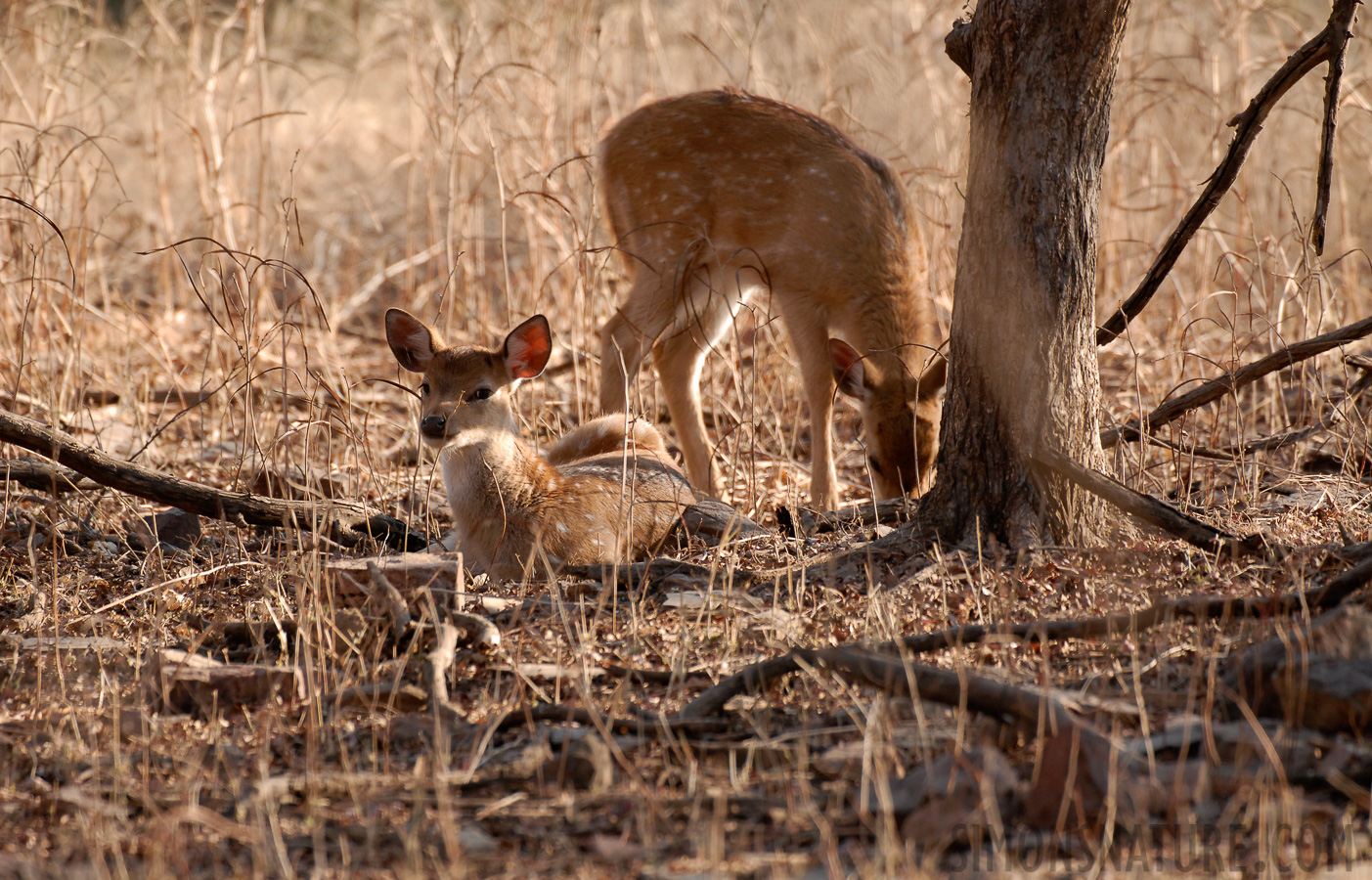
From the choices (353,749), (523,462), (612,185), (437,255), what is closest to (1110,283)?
(612,185)

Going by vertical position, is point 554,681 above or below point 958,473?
below

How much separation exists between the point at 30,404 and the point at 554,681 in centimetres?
385

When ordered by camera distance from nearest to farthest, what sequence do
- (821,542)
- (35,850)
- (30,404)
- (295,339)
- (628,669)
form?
1. (35,850)
2. (628,669)
3. (821,542)
4. (30,404)
5. (295,339)

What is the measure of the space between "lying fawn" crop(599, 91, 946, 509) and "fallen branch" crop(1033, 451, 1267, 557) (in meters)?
1.74

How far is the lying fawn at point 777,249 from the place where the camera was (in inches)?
230

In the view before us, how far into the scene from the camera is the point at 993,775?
2.57 m

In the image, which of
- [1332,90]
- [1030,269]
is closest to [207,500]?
[1030,269]

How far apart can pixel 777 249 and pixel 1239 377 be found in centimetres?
211

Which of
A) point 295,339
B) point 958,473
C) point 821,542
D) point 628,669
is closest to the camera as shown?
point 628,669

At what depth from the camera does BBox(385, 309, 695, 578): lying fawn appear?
4.46 meters

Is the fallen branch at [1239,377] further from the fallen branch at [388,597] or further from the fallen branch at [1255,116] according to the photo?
the fallen branch at [388,597]

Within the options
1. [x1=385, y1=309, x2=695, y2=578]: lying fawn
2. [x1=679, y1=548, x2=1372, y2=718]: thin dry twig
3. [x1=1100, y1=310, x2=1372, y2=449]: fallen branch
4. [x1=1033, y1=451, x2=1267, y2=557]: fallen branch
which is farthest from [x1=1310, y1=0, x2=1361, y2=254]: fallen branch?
[x1=385, y1=309, x2=695, y2=578]: lying fawn

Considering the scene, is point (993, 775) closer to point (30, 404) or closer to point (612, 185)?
point (612, 185)

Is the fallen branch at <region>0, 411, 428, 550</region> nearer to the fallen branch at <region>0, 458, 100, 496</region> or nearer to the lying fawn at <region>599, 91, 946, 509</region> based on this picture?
the fallen branch at <region>0, 458, 100, 496</region>
